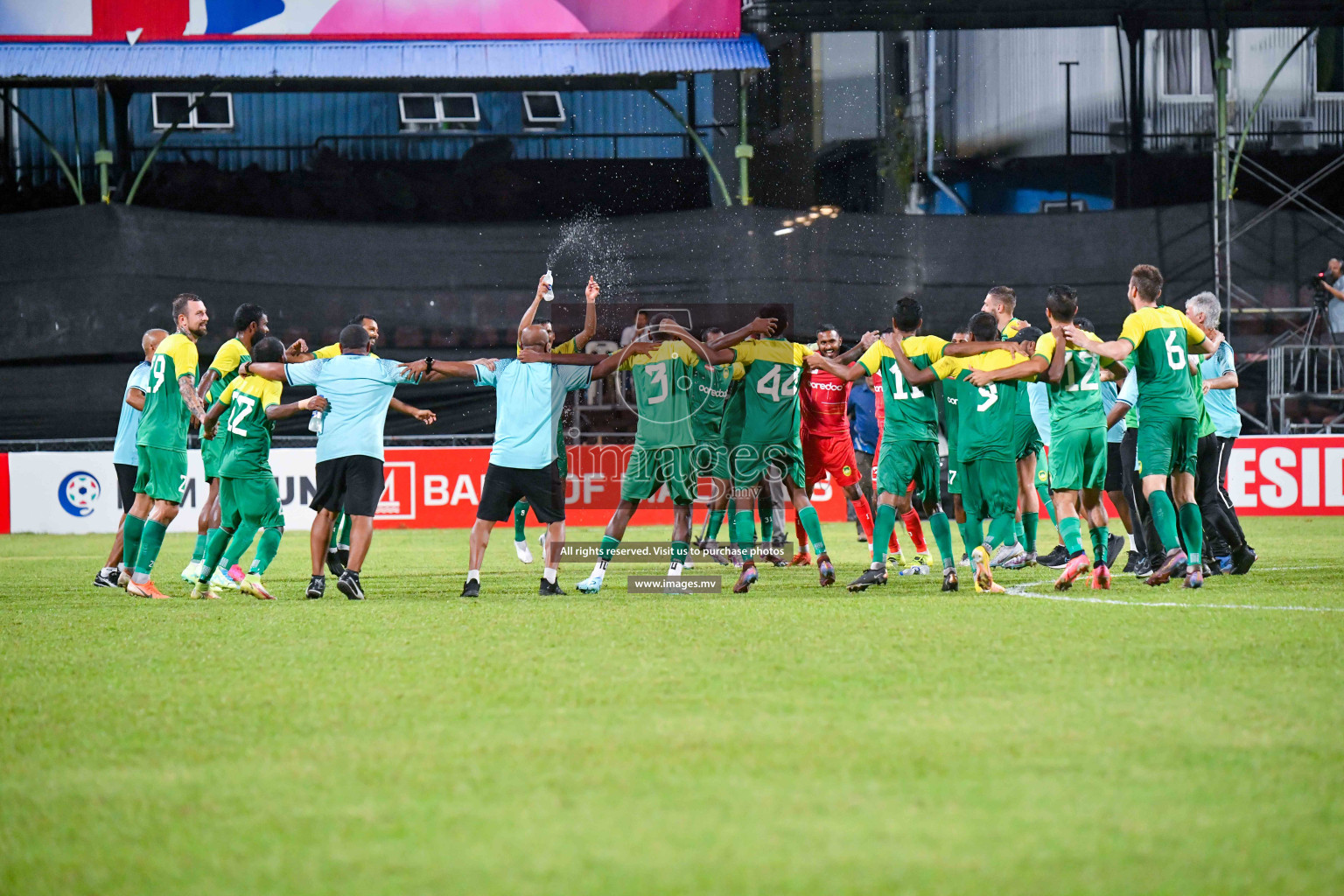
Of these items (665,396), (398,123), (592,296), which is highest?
(398,123)

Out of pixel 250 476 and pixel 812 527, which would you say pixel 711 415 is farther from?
pixel 250 476

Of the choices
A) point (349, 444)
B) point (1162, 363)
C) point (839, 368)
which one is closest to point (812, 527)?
point (839, 368)

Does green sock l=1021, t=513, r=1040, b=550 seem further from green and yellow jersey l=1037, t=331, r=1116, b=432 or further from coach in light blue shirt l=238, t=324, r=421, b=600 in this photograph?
coach in light blue shirt l=238, t=324, r=421, b=600

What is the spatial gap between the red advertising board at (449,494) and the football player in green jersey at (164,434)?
30.6 ft

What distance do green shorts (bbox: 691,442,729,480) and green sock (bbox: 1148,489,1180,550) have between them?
121 inches

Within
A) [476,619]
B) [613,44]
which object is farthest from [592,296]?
[613,44]

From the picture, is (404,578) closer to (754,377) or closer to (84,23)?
(754,377)

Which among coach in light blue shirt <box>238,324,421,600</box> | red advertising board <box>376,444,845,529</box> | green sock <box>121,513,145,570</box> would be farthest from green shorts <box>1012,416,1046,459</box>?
red advertising board <box>376,444,845,529</box>

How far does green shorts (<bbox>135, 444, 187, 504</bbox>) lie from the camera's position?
9.84 metres

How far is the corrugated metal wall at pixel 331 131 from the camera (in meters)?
23.5

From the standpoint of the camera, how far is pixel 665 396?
939 cm

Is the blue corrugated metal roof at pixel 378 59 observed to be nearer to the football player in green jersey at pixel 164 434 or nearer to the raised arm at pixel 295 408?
the football player in green jersey at pixel 164 434

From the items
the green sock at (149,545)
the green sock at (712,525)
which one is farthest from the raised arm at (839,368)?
the green sock at (149,545)

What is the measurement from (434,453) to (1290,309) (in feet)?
45.6
